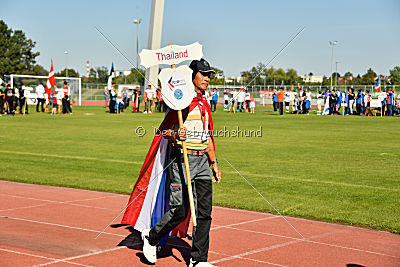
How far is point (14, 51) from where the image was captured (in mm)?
→ 105812

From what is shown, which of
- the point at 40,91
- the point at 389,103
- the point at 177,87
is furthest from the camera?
the point at 389,103

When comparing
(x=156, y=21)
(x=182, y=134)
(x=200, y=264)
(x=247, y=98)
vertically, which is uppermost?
(x=156, y=21)

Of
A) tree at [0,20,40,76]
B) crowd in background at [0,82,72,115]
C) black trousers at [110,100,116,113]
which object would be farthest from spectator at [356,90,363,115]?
tree at [0,20,40,76]

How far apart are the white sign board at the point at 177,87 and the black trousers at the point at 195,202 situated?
1.90 feet

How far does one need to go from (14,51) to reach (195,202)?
10878cm

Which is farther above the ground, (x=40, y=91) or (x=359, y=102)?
(x=40, y=91)

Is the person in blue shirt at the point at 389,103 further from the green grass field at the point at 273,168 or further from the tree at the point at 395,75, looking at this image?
the tree at the point at 395,75

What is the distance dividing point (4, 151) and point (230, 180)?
25.8ft

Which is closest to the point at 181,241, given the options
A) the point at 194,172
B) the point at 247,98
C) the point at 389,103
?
the point at 194,172

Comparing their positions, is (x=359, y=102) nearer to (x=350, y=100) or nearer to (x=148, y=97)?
(x=350, y=100)

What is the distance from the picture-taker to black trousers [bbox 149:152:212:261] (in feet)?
17.4

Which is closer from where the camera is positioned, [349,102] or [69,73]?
[349,102]

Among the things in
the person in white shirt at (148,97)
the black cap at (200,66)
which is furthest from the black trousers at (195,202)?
the person in white shirt at (148,97)

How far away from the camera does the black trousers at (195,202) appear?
529 centimetres
